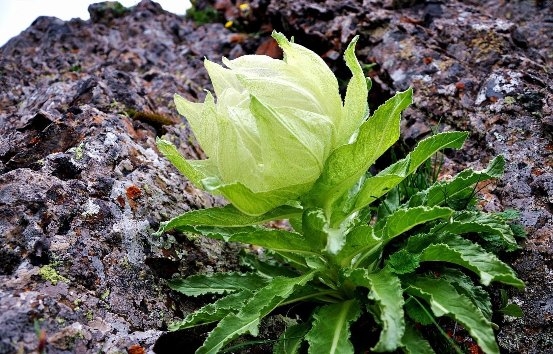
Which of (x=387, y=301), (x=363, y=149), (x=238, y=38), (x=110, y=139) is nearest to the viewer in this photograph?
(x=387, y=301)

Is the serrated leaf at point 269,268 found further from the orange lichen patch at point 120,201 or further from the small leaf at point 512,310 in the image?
the small leaf at point 512,310

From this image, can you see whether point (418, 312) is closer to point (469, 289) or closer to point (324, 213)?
point (469, 289)

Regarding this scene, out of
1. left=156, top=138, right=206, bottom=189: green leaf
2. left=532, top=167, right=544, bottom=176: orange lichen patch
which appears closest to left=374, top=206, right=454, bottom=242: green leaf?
left=156, top=138, right=206, bottom=189: green leaf

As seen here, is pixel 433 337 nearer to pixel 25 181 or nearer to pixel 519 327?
pixel 519 327

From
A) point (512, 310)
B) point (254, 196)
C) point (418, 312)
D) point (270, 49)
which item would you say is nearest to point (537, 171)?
point (512, 310)

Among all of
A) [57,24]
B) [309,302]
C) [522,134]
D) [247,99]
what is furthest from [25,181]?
[57,24]

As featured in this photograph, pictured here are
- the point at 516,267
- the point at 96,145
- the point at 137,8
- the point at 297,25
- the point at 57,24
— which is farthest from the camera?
the point at 137,8

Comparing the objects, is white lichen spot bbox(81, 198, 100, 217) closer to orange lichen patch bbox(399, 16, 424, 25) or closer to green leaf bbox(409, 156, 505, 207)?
green leaf bbox(409, 156, 505, 207)

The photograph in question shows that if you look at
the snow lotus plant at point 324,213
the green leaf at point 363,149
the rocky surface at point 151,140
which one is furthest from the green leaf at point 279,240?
the rocky surface at point 151,140
